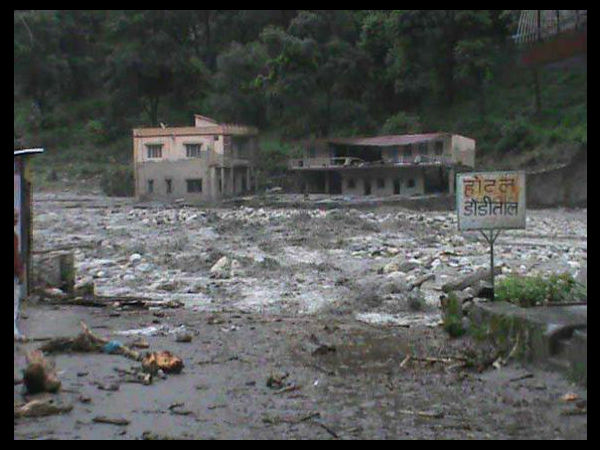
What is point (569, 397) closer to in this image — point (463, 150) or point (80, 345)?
point (80, 345)

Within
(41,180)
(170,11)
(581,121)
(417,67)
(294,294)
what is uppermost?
(170,11)

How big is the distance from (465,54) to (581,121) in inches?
313

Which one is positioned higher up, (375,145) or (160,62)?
(160,62)

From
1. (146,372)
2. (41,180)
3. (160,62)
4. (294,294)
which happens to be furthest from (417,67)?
(146,372)

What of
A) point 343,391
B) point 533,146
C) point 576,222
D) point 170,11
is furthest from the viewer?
A: point 170,11

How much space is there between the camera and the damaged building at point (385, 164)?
152 ft

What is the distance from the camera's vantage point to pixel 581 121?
159 ft

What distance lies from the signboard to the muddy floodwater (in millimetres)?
1552

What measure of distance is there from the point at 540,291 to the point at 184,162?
38605mm

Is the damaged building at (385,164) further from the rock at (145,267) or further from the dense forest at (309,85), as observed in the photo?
the rock at (145,267)

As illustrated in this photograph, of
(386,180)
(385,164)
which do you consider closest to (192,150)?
(385,164)

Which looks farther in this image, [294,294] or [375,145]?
[375,145]

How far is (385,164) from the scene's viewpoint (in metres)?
46.8

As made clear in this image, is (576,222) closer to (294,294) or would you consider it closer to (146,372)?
(294,294)
